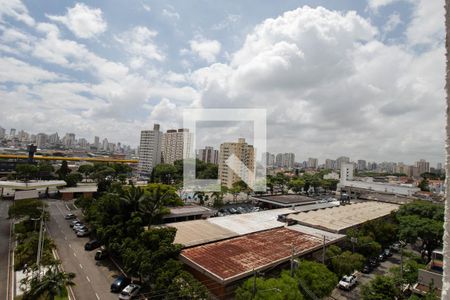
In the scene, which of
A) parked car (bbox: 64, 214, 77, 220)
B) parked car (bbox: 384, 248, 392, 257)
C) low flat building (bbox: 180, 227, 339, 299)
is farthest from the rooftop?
parked car (bbox: 384, 248, 392, 257)

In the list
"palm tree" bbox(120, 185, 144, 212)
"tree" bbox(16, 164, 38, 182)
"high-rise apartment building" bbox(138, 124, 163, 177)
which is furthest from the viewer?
"high-rise apartment building" bbox(138, 124, 163, 177)

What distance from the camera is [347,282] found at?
11.3 metres

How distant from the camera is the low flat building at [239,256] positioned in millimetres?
9250

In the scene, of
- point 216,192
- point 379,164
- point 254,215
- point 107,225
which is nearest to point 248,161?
point 216,192

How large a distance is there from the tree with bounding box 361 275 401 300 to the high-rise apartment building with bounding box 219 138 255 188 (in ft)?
82.8

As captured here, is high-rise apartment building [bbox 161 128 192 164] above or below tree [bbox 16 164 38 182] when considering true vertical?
above

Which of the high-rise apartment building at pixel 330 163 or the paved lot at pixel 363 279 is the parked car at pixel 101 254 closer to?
the paved lot at pixel 363 279

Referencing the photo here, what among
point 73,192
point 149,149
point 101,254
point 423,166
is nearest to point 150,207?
point 101,254

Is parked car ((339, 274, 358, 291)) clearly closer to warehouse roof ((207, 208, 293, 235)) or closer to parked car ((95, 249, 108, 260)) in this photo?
warehouse roof ((207, 208, 293, 235))

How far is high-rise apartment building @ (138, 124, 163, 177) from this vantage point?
55.2 m

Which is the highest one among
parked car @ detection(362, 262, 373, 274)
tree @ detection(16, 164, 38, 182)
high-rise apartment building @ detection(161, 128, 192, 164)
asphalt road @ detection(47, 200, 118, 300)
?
high-rise apartment building @ detection(161, 128, 192, 164)

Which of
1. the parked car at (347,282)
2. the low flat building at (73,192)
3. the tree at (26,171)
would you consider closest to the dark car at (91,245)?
the parked car at (347,282)

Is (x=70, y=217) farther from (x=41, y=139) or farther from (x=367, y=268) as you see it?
(x=41, y=139)

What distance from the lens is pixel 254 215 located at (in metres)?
18.2
